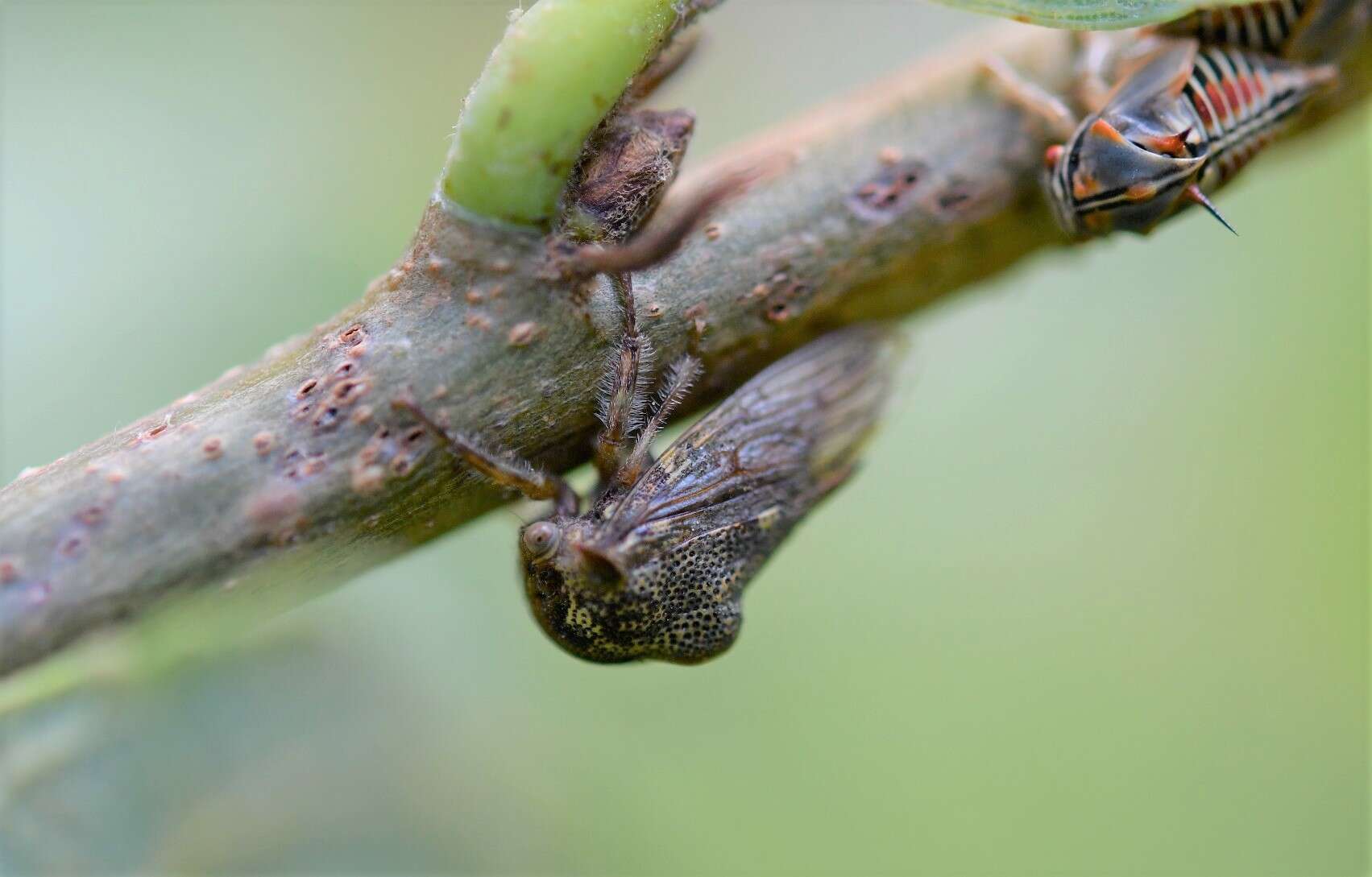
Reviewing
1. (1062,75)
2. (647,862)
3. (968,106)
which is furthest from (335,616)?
(1062,75)

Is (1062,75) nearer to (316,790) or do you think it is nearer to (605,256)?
(605,256)

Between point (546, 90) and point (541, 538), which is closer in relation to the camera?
point (546, 90)

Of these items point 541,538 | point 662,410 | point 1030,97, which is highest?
point 1030,97

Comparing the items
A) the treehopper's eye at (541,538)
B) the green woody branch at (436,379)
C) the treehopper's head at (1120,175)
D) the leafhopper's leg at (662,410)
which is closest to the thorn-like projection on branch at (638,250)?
the green woody branch at (436,379)

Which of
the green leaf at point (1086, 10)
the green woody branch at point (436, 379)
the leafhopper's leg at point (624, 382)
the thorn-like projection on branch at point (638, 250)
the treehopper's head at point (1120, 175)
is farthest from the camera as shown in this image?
the treehopper's head at point (1120, 175)

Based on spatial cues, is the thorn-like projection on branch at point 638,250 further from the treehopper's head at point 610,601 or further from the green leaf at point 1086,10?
the treehopper's head at point 610,601

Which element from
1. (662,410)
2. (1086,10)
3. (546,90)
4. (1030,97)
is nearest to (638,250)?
(546,90)

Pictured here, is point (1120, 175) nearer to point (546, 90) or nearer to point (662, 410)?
point (662, 410)
